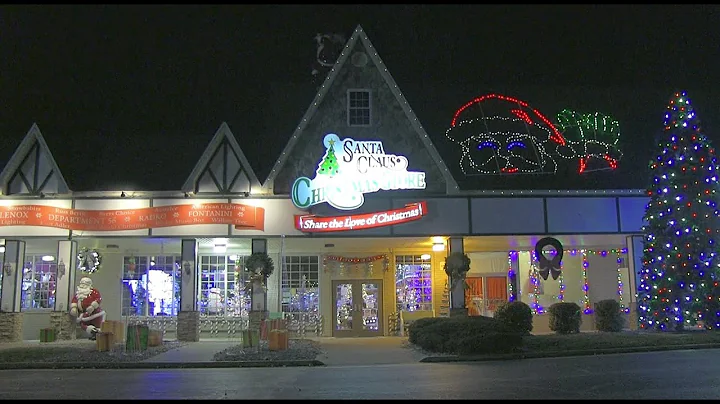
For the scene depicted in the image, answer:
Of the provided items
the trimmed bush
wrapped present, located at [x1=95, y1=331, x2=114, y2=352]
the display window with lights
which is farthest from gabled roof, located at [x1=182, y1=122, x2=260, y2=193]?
the display window with lights

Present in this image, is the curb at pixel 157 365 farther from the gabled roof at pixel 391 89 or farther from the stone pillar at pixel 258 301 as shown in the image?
the gabled roof at pixel 391 89

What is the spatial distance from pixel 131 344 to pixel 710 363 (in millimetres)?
14814

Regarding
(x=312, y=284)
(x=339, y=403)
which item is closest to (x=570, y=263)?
(x=312, y=284)

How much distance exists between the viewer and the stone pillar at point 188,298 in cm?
2289

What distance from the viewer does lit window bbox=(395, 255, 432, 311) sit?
26.9m

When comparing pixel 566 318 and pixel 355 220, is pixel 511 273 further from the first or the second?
pixel 355 220

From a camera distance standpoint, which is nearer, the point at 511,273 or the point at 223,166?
the point at 223,166

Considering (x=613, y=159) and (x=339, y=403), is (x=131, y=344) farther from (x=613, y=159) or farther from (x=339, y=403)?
(x=613, y=159)

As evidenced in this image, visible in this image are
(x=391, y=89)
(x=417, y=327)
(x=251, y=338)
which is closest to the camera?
(x=251, y=338)

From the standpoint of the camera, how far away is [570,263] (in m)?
27.0

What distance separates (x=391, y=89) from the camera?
2428 cm

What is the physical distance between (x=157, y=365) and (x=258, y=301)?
6448 mm

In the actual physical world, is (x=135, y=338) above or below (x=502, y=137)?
below

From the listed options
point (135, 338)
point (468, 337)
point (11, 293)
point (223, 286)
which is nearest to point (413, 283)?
point (223, 286)
